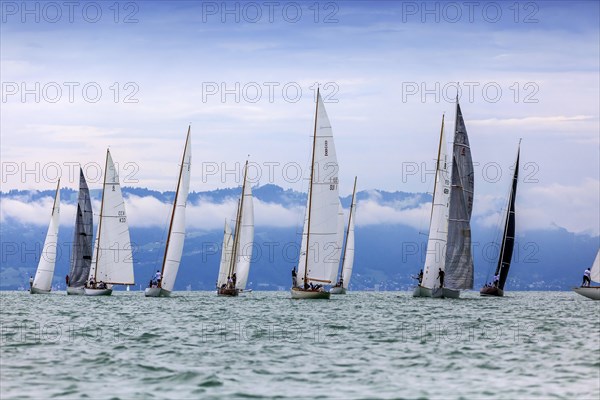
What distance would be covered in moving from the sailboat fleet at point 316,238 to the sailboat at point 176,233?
0.09 m

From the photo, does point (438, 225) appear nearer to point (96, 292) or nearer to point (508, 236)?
point (508, 236)

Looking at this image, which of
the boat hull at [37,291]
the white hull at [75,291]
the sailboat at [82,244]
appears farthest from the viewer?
the boat hull at [37,291]

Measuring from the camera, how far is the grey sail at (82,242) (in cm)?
10500

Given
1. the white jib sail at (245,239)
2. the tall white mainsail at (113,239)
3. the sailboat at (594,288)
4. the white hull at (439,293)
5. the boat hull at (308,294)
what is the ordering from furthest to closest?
the white jib sail at (245,239) → the tall white mainsail at (113,239) → the white hull at (439,293) → the sailboat at (594,288) → the boat hull at (308,294)

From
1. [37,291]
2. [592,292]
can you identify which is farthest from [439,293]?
[37,291]

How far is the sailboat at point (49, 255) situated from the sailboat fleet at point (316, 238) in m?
0.18

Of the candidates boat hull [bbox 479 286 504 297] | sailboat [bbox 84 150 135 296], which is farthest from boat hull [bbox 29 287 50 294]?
boat hull [bbox 479 286 504 297]

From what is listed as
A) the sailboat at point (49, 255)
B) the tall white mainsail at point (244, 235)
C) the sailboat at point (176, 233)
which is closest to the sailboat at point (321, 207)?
the sailboat at point (176, 233)

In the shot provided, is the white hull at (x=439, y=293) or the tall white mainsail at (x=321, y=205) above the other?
the tall white mainsail at (x=321, y=205)

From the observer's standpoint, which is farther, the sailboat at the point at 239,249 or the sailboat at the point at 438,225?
the sailboat at the point at 239,249

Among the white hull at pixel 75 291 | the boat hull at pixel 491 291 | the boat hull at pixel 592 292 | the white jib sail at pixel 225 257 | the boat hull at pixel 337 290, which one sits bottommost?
the white hull at pixel 75 291

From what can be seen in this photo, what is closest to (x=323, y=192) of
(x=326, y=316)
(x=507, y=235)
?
(x=326, y=316)

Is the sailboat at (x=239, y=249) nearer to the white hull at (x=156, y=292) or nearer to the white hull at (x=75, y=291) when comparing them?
the white hull at (x=156, y=292)

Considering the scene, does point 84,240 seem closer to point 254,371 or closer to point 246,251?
point 246,251
